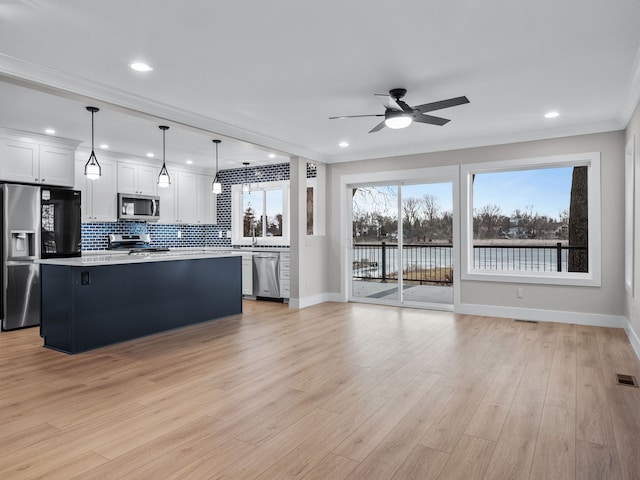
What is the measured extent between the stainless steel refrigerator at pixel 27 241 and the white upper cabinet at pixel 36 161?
0.20 m

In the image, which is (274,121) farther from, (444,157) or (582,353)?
(582,353)

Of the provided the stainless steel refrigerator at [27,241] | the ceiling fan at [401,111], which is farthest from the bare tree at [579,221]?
the stainless steel refrigerator at [27,241]

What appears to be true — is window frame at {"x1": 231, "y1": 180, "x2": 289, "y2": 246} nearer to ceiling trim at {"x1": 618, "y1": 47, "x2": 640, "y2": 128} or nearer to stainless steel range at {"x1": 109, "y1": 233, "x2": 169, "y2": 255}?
stainless steel range at {"x1": 109, "y1": 233, "x2": 169, "y2": 255}

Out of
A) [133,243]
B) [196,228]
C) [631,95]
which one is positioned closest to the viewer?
[631,95]

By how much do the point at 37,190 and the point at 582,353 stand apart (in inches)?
264

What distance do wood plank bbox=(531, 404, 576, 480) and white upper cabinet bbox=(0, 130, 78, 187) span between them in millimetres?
6326

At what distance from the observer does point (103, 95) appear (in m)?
3.70

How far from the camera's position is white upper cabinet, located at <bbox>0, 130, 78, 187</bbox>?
522 centimetres

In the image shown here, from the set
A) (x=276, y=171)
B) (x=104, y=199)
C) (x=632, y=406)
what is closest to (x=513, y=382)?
(x=632, y=406)

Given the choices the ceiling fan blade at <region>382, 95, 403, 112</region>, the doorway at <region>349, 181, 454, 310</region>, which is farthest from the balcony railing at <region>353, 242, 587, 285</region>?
the ceiling fan blade at <region>382, 95, 403, 112</region>

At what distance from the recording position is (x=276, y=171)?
8.00 metres

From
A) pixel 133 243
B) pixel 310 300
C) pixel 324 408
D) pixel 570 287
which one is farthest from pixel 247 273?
pixel 570 287

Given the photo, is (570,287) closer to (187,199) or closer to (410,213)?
(410,213)

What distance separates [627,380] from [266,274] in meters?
5.31
